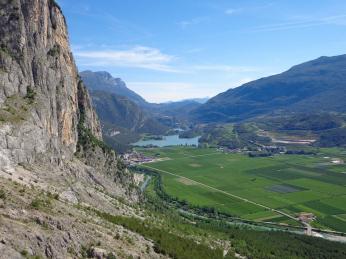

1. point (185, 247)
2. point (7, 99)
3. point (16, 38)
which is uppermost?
point (16, 38)

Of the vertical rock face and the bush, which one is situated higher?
the vertical rock face

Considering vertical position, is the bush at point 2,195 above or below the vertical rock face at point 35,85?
below

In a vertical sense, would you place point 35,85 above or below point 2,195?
above

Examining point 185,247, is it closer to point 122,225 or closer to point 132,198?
point 122,225

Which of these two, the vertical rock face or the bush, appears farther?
the vertical rock face

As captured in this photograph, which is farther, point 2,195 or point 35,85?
point 35,85

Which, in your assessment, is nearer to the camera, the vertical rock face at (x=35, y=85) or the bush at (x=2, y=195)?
the bush at (x=2, y=195)

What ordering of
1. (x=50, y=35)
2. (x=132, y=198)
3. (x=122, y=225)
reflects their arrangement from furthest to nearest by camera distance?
1. (x=132, y=198)
2. (x=50, y=35)
3. (x=122, y=225)

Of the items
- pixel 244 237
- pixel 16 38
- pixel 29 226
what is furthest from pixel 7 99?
pixel 244 237
